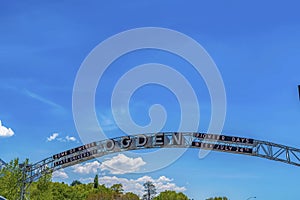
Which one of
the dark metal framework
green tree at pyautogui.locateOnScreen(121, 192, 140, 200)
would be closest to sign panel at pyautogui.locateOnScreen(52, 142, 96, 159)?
the dark metal framework

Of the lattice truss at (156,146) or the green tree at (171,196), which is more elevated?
the green tree at (171,196)

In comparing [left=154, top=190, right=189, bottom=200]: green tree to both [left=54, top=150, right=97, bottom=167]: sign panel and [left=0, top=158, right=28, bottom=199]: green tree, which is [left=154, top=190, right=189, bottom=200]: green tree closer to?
[left=0, top=158, right=28, bottom=199]: green tree

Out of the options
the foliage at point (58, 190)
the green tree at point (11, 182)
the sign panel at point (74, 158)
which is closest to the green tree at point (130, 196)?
the foliage at point (58, 190)

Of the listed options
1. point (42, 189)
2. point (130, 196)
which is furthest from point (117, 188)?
point (42, 189)

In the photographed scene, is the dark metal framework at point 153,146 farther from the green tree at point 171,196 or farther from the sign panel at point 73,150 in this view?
the green tree at point 171,196

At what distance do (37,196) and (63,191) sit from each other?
3232cm

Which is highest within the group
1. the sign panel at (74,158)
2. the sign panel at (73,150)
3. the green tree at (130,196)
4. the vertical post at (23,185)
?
the green tree at (130,196)

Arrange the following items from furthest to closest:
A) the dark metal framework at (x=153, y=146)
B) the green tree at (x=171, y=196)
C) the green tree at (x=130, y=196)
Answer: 1. the green tree at (x=171, y=196)
2. the green tree at (x=130, y=196)
3. the dark metal framework at (x=153, y=146)

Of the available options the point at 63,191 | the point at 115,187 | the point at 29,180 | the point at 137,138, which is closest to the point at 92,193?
the point at 115,187

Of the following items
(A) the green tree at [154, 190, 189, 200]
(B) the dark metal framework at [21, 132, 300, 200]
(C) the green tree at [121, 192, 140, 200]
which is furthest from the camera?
(A) the green tree at [154, 190, 189, 200]

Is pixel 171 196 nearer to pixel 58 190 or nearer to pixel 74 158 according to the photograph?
pixel 58 190

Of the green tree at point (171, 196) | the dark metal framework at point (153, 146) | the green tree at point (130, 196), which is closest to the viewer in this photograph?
the dark metal framework at point (153, 146)

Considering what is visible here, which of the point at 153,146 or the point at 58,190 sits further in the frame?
the point at 58,190

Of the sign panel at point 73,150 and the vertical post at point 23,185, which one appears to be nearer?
the sign panel at point 73,150
